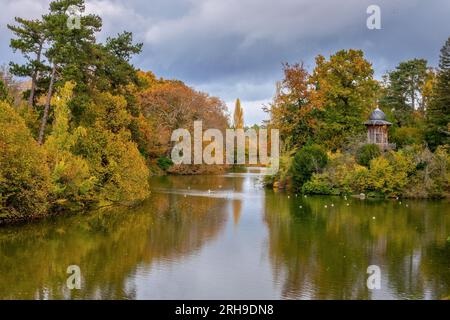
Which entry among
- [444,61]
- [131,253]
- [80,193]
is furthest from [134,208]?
[444,61]

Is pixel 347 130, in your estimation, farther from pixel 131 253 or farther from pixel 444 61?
pixel 131 253

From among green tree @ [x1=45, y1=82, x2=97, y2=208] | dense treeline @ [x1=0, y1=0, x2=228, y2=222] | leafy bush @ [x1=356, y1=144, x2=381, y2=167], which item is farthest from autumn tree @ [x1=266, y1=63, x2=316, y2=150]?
green tree @ [x1=45, y1=82, x2=97, y2=208]

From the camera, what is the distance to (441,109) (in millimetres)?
42375

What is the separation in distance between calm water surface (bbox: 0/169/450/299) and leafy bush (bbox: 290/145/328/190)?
722cm

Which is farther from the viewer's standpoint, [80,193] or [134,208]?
[134,208]

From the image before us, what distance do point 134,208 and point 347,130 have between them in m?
20.2

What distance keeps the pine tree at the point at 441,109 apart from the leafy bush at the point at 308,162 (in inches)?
363

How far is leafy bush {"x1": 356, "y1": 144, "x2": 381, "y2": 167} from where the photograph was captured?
36.8 meters

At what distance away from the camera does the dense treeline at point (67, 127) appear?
22609mm

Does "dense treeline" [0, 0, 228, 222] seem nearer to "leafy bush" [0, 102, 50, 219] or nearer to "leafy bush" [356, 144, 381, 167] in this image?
"leafy bush" [0, 102, 50, 219]

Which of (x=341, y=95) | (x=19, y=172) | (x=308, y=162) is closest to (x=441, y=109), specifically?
(x=341, y=95)

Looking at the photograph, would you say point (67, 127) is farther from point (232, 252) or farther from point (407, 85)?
point (407, 85)

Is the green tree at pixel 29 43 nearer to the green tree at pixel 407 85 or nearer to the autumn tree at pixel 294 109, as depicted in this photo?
the autumn tree at pixel 294 109
